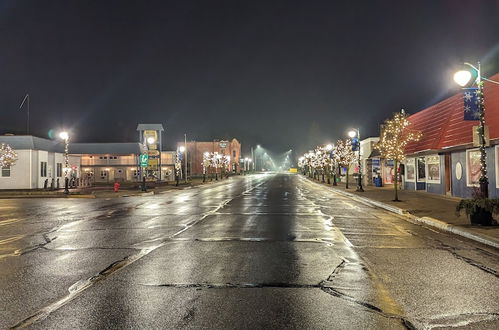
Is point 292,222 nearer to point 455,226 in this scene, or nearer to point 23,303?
point 455,226

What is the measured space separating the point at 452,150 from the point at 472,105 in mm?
12953

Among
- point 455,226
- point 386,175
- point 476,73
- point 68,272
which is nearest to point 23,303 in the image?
point 68,272

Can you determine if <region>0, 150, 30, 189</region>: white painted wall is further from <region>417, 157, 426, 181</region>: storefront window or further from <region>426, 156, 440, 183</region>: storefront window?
<region>426, 156, 440, 183</region>: storefront window

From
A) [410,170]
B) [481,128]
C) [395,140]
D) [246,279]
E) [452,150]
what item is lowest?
[246,279]

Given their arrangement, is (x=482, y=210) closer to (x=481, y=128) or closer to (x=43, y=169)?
(x=481, y=128)

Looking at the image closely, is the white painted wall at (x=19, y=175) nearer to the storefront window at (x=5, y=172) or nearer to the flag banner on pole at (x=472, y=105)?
the storefront window at (x=5, y=172)

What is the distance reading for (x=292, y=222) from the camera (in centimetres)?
1628

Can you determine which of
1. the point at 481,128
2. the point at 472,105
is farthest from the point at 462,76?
the point at 481,128

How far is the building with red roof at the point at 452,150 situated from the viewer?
74.4ft

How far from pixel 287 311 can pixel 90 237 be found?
8.76 m

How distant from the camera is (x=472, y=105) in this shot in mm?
15625

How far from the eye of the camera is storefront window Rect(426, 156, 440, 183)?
30808mm

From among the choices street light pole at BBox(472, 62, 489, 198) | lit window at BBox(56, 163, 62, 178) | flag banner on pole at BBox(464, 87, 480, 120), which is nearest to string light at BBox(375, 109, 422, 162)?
flag banner on pole at BBox(464, 87, 480, 120)

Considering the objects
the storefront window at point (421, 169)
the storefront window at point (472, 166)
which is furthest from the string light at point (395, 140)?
Answer: the storefront window at point (421, 169)
